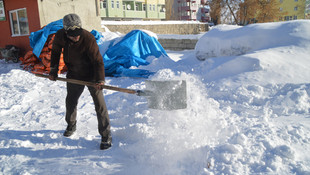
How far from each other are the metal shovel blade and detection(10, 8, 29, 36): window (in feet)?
29.9

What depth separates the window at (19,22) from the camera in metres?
9.63

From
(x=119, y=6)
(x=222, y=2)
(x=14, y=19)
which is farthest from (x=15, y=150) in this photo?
(x=119, y=6)

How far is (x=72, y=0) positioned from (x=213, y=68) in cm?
775

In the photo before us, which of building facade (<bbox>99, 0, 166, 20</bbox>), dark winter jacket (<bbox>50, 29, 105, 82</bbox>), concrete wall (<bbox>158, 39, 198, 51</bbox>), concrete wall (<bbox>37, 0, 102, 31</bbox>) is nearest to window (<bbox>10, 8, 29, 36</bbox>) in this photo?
concrete wall (<bbox>37, 0, 102, 31</bbox>)

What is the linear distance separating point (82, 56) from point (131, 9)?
35489 millimetres

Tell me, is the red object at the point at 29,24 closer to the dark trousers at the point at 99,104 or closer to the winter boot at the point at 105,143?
the dark trousers at the point at 99,104

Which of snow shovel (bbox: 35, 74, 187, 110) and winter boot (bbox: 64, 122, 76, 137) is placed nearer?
snow shovel (bbox: 35, 74, 187, 110)

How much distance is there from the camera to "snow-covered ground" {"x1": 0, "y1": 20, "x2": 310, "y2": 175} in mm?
2301

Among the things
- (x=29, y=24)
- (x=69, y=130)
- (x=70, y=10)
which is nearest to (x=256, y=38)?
(x=69, y=130)

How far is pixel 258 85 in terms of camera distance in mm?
3992

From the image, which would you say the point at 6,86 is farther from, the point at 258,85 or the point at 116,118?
the point at 258,85

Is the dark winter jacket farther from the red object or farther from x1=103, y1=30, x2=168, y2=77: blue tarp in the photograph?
the red object

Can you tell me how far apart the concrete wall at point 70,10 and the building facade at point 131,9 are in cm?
2130

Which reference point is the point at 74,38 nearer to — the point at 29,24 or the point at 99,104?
the point at 99,104
